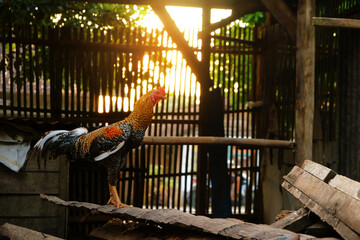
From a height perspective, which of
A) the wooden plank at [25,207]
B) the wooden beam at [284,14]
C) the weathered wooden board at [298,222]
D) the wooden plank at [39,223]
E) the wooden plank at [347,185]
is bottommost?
the wooden plank at [39,223]

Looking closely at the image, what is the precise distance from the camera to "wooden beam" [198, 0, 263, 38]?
827 cm

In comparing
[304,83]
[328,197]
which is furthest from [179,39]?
[328,197]

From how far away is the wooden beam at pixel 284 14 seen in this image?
6.55 meters

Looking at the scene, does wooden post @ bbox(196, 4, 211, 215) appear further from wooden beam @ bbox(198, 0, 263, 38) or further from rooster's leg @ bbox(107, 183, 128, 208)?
rooster's leg @ bbox(107, 183, 128, 208)

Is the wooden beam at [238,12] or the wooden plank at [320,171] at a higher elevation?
the wooden beam at [238,12]

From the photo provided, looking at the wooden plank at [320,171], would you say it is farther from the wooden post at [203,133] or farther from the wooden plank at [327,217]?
the wooden post at [203,133]

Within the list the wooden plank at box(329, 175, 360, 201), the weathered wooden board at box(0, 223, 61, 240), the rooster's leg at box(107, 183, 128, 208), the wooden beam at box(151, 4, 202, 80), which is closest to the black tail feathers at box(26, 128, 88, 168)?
the rooster's leg at box(107, 183, 128, 208)

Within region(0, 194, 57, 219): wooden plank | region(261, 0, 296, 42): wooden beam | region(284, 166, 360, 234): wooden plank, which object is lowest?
region(0, 194, 57, 219): wooden plank

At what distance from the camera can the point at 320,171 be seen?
12.3 ft

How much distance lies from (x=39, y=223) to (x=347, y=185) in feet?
13.4

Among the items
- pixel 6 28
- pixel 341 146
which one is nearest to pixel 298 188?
pixel 341 146

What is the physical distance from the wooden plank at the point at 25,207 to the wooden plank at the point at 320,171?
3426mm

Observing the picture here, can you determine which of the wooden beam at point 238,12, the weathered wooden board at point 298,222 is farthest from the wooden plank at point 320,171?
the wooden beam at point 238,12

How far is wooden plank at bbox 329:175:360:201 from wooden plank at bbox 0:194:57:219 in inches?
151
